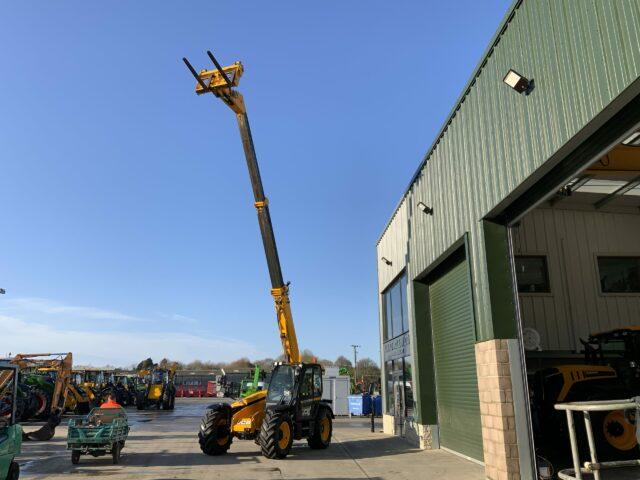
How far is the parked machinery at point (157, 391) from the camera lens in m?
34.6

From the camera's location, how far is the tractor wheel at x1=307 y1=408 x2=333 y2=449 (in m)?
13.9

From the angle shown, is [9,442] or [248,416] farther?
[248,416]

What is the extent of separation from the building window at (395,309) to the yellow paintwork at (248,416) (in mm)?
4746

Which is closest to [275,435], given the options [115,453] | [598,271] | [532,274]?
[115,453]

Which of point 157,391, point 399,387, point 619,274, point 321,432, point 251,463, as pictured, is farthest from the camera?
point 157,391

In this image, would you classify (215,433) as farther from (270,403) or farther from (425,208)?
(425,208)

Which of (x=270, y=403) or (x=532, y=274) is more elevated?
(x=532, y=274)

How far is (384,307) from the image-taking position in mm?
19453

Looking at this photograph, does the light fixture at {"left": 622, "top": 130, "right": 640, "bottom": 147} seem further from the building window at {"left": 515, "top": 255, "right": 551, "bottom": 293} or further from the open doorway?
the building window at {"left": 515, "top": 255, "right": 551, "bottom": 293}

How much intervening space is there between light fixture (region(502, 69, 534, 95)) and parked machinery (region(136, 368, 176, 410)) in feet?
108

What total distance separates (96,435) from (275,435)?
12.9 feet

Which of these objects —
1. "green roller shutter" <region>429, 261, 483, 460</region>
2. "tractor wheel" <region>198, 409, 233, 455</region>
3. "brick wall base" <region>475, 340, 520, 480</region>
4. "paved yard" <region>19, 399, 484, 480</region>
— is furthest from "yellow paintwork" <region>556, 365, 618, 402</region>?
"tractor wheel" <region>198, 409, 233, 455</region>

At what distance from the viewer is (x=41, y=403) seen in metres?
23.7

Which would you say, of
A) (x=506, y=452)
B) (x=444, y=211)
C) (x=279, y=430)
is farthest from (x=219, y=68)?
(x=506, y=452)
